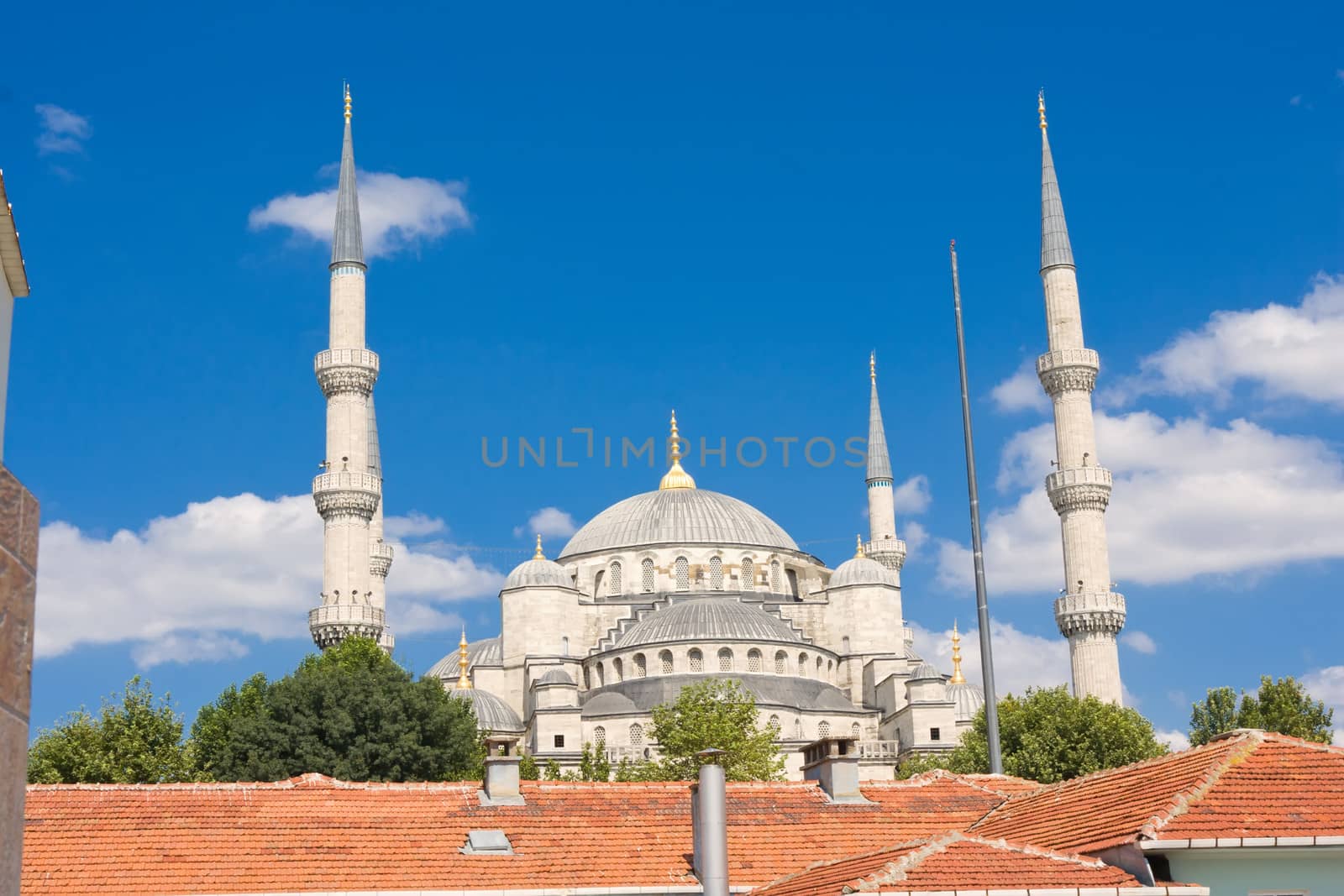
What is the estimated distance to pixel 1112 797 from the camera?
14523 millimetres

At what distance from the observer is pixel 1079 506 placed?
1895 inches

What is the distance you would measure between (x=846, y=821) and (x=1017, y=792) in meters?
2.41

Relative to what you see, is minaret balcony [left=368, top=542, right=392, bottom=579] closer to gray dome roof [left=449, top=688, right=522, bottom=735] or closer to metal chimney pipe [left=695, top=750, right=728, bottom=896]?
gray dome roof [left=449, top=688, right=522, bottom=735]

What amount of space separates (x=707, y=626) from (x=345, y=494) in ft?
42.2

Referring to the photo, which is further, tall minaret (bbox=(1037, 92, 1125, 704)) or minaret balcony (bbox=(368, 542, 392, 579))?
minaret balcony (bbox=(368, 542, 392, 579))

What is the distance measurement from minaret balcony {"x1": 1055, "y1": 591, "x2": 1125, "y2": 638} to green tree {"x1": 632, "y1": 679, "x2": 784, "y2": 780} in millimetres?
9105

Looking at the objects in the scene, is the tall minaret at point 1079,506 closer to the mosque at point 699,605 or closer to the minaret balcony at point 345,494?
the mosque at point 699,605

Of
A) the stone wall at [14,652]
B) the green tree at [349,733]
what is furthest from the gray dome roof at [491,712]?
the stone wall at [14,652]

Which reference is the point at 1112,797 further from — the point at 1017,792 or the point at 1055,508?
the point at 1055,508

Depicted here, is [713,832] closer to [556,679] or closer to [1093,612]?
[1093,612]

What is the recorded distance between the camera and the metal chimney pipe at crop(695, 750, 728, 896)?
10.6 m

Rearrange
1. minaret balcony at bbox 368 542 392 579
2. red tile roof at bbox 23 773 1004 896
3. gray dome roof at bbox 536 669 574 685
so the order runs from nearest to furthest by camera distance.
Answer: red tile roof at bbox 23 773 1004 896
gray dome roof at bbox 536 669 574 685
minaret balcony at bbox 368 542 392 579

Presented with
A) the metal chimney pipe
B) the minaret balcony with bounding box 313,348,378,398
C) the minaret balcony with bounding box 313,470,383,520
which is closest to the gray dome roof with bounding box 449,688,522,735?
the minaret balcony with bounding box 313,470,383,520

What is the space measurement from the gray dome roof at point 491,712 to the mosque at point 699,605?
0.12 meters
